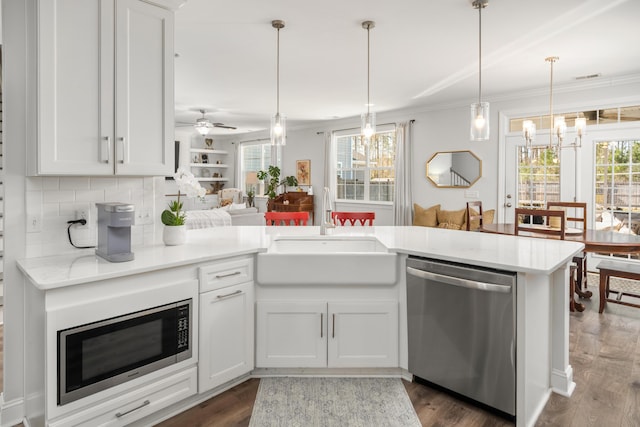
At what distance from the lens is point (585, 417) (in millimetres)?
2135

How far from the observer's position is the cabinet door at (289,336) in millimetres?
2453

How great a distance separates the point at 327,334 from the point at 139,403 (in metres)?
1.08

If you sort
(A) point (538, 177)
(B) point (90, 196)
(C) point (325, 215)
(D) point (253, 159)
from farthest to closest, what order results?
(D) point (253, 159) < (A) point (538, 177) < (C) point (325, 215) < (B) point (90, 196)

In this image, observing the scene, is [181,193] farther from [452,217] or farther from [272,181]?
[272,181]

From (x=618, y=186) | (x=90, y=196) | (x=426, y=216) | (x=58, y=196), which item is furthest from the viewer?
(x=426, y=216)

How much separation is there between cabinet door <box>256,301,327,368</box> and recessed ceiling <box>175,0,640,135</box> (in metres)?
2.31

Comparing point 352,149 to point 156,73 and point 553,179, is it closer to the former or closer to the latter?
point 553,179

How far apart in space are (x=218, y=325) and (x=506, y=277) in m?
1.56

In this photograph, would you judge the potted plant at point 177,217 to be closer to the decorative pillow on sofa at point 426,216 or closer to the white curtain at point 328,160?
the decorative pillow on sofa at point 426,216

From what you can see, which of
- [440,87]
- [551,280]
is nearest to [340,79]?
[440,87]

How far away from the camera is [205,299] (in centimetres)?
219

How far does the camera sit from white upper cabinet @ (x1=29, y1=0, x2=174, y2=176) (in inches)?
75.6

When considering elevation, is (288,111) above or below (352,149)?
above

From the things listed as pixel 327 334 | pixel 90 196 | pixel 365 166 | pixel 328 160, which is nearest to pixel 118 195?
pixel 90 196
